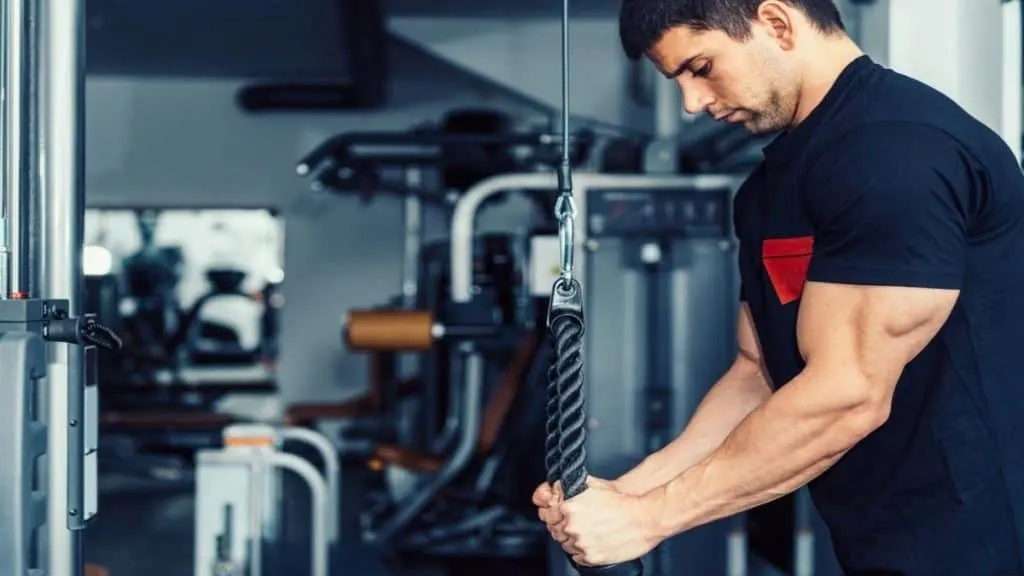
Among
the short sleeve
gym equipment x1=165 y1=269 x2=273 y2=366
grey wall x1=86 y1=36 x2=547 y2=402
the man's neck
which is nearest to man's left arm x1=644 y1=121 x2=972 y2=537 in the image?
the short sleeve

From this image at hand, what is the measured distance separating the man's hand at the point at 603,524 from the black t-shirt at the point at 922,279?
0.97 ft

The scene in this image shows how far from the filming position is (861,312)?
48.4 inches

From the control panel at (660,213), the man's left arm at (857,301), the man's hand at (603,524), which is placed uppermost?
the control panel at (660,213)

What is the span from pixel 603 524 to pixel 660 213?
2.16 metres

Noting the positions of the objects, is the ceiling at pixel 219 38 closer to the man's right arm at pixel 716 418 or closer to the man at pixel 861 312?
the man's right arm at pixel 716 418

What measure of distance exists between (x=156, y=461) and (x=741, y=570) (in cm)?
370

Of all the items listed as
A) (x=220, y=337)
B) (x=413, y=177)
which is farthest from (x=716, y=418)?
(x=220, y=337)

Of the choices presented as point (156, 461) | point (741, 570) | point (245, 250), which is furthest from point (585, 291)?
point (245, 250)

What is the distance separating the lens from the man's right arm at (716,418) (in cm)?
161

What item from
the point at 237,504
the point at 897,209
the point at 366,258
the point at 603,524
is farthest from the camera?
the point at 366,258

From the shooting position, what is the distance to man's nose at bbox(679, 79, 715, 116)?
144 centimetres

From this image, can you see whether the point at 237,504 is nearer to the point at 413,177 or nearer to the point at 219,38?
the point at 413,177

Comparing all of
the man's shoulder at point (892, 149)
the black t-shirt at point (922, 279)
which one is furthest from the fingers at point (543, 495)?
the man's shoulder at point (892, 149)

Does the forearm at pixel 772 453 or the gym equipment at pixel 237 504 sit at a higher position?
the forearm at pixel 772 453
